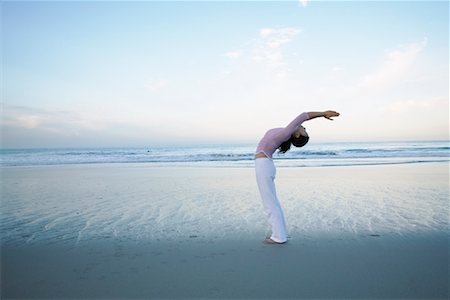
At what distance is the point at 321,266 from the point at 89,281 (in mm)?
2539

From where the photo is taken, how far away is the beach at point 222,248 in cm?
325

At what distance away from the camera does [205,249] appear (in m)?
4.32

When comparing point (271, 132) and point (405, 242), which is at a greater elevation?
point (271, 132)

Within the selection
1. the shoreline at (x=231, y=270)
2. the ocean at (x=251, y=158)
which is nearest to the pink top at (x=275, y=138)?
the shoreline at (x=231, y=270)

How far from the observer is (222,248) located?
434 centimetres

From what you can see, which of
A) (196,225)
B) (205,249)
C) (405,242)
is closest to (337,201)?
(405,242)

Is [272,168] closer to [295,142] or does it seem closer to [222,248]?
[295,142]

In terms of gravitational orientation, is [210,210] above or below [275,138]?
below

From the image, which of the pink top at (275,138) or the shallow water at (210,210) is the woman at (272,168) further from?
the shallow water at (210,210)

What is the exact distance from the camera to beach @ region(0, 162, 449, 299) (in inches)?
128

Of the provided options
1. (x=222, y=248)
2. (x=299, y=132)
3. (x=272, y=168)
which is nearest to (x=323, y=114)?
(x=299, y=132)

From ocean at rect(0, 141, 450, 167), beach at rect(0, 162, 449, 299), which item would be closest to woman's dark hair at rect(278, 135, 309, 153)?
beach at rect(0, 162, 449, 299)

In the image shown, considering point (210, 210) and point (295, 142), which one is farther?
point (210, 210)

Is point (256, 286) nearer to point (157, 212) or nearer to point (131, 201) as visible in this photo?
point (157, 212)
